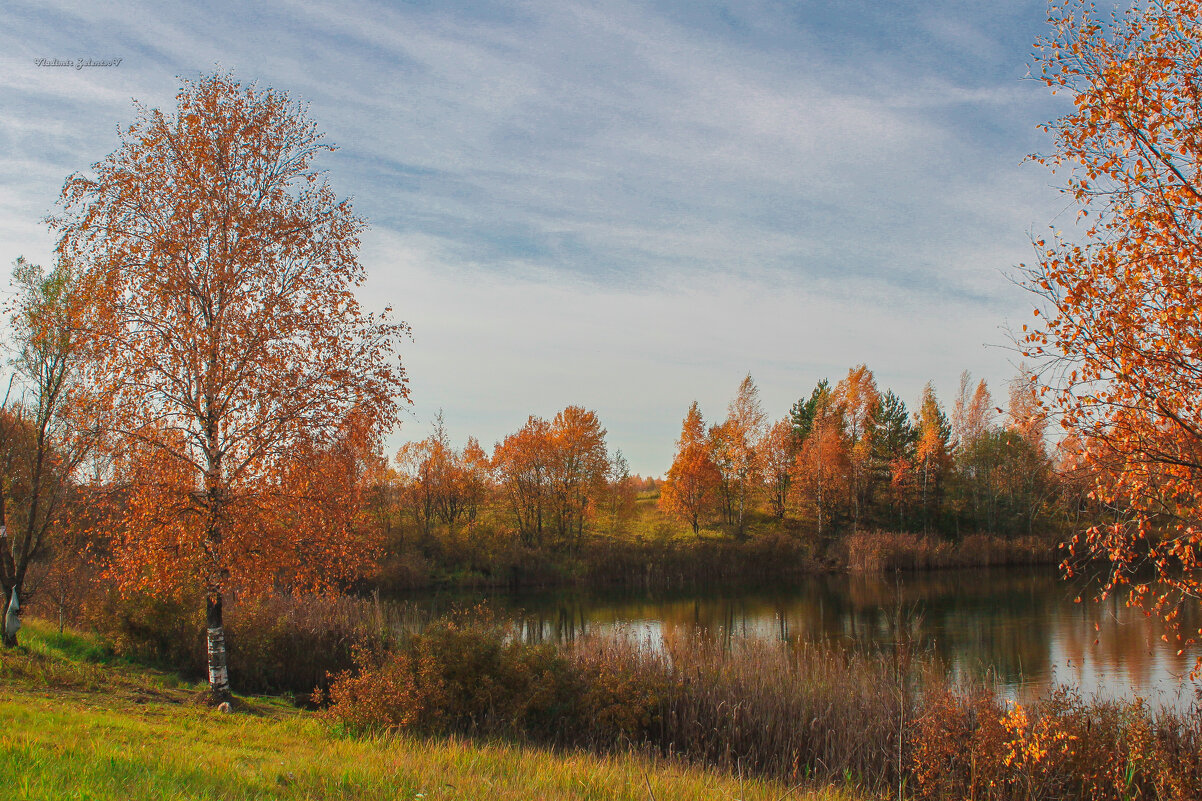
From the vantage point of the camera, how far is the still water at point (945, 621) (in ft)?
Result: 62.6

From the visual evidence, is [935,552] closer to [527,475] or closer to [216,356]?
[527,475]

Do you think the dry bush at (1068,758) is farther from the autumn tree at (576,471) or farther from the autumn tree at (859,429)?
the autumn tree at (859,429)

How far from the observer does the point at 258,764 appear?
838 cm

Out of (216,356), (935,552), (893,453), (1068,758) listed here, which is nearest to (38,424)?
(216,356)

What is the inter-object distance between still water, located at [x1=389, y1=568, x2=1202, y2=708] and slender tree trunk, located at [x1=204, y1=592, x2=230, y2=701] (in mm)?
6389

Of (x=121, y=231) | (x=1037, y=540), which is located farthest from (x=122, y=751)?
(x=1037, y=540)

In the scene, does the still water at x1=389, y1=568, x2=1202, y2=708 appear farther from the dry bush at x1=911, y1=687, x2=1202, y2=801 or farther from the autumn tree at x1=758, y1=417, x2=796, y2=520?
the autumn tree at x1=758, y1=417, x2=796, y2=520

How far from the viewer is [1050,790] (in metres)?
10.1

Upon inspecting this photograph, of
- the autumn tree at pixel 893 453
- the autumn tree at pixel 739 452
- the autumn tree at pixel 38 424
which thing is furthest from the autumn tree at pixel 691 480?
the autumn tree at pixel 38 424

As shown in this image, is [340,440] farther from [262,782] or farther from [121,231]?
[262,782]

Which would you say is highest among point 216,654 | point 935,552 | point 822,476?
point 822,476

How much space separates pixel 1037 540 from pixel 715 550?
82.6 feet

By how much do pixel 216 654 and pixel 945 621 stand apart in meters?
26.3

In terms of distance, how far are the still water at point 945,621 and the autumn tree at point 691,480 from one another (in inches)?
484
